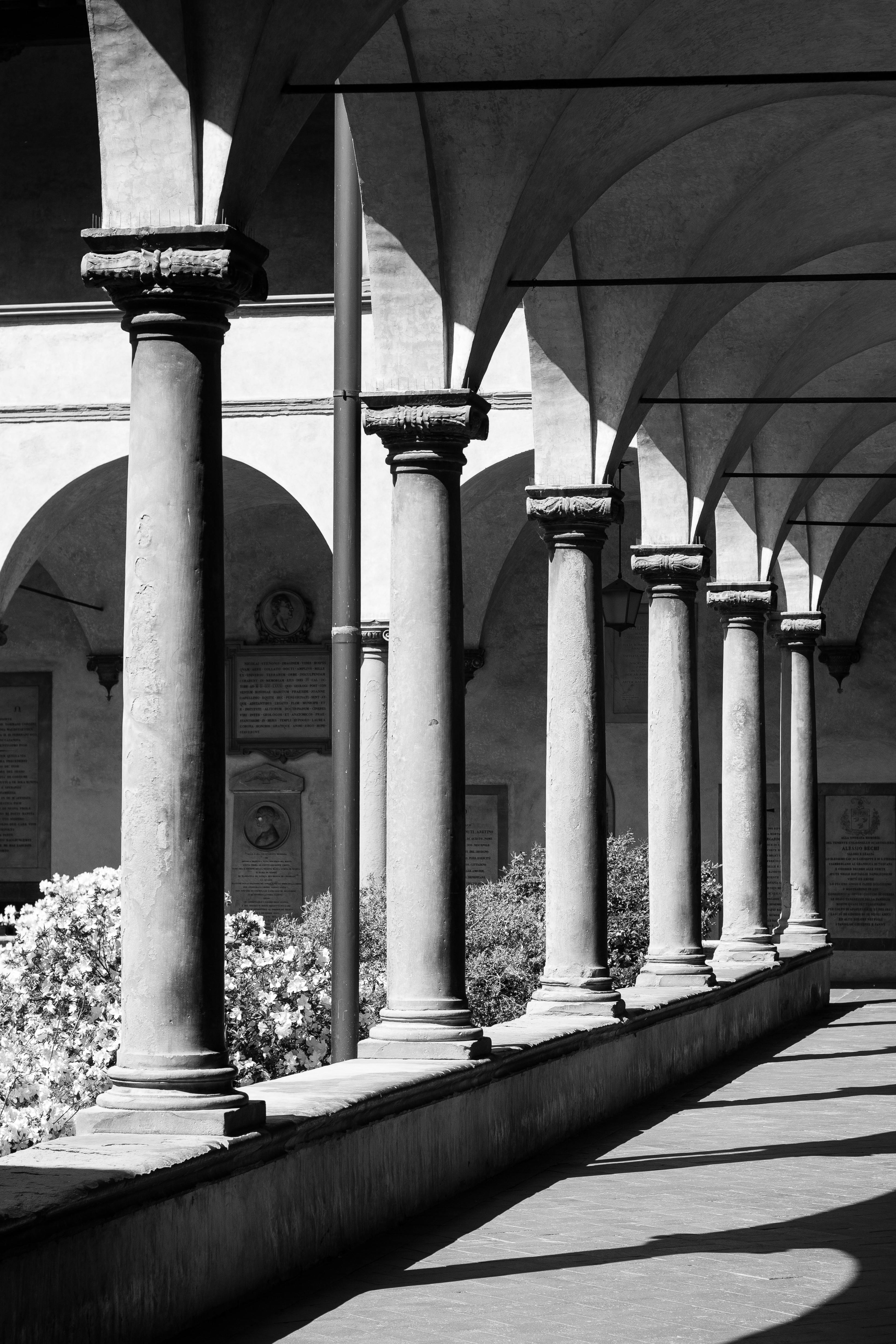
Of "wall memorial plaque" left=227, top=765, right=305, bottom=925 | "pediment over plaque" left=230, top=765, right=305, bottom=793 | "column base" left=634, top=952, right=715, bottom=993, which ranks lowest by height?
"column base" left=634, top=952, right=715, bottom=993

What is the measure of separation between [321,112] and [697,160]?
28.1 feet

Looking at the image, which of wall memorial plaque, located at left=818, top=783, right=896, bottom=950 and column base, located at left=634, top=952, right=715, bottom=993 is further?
wall memorial plaque, located at left=818, top=783, right=896, bottom=950

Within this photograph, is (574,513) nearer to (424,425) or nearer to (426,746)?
(424,425)

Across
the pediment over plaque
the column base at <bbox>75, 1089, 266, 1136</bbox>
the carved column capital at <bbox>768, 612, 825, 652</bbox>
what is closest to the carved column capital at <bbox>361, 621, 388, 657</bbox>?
the carved column capital at <bbox>768, 612, 825, 652</bbox>

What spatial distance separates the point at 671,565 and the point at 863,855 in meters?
9.73

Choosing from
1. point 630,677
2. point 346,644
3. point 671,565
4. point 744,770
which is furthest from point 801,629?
point 346,644

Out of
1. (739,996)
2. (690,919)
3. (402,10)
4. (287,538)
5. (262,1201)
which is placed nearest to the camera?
(262,1201)

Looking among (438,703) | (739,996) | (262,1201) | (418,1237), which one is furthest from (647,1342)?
(739,996)

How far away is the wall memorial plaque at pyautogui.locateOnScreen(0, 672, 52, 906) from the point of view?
19.9m

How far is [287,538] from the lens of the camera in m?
19.6

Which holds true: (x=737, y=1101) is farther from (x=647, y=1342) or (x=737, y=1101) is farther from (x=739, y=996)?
(x=647, y=1342)

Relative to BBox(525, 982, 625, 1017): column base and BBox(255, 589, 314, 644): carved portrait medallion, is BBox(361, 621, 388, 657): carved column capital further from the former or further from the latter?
BBox(525, 982, 625, 1017): column base

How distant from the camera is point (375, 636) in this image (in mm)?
14547

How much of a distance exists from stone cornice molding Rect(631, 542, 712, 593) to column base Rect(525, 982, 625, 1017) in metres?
3.07
